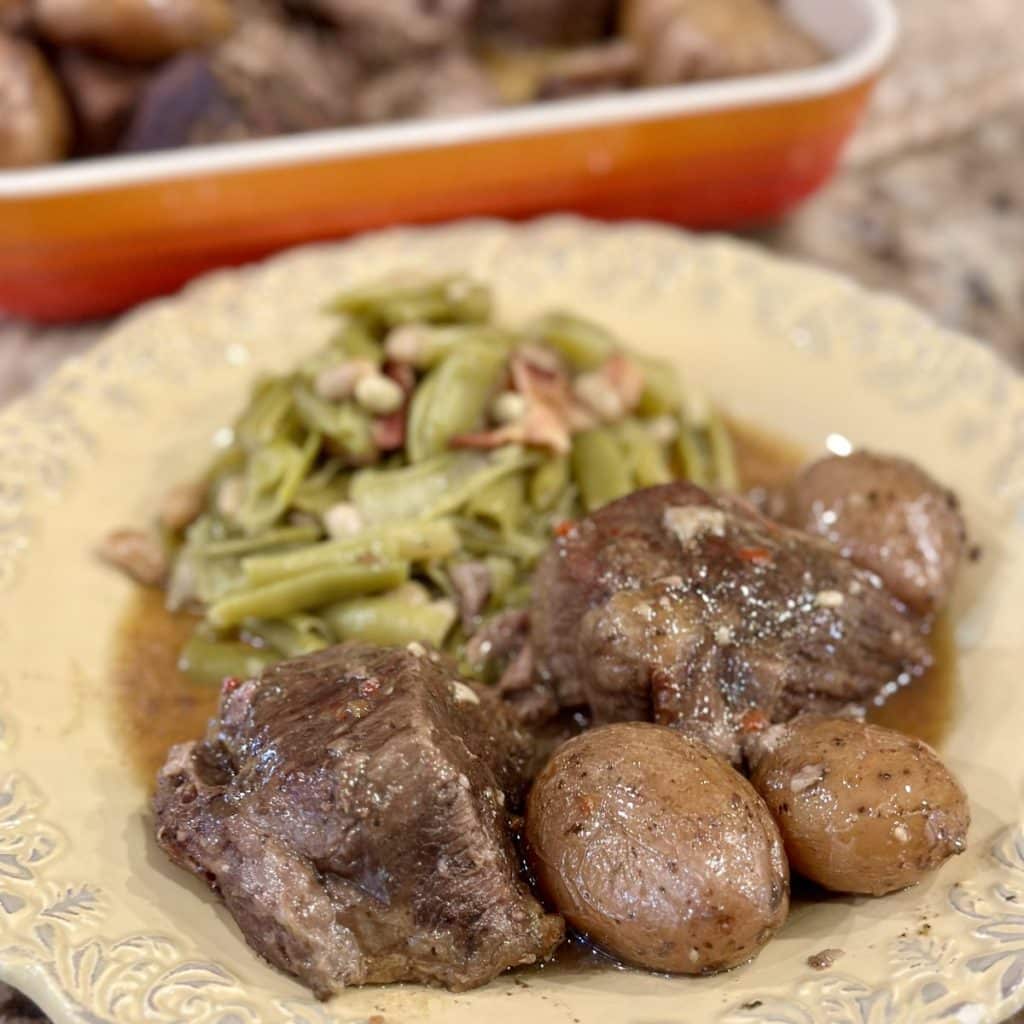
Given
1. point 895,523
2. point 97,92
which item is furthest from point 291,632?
point 97,92

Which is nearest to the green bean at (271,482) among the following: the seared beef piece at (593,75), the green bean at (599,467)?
the green bean at (599,467)

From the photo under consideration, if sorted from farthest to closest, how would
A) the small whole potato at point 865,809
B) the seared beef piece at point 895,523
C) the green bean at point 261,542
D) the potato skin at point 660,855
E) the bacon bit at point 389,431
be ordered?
the bacon bit at point 389,431 → the green bean at point 261,542 → the seared beef piece at point 895,523 → the small whole potato at point 865,809 → the potato skin at point 660,855

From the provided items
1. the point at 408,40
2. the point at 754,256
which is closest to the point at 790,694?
the point at 754,256

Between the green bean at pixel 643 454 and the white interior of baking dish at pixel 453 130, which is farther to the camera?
the white interior of baking dish at pixel 453 130

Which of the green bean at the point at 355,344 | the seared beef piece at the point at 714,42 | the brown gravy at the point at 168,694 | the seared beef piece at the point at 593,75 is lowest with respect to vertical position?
the brown gravy at the point at 168,694

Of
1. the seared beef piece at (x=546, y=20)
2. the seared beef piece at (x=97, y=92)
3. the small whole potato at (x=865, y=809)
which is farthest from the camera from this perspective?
the seared beef piece at (x=546, y=20)

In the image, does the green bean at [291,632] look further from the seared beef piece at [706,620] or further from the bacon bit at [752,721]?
the bacon bit at [752,721]

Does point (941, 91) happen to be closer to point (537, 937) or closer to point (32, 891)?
point (537, 937)

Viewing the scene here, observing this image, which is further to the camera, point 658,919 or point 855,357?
point 855,357
